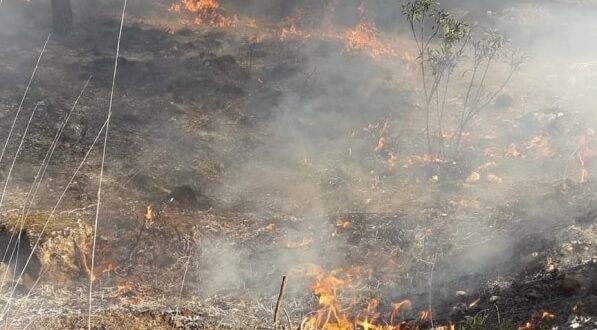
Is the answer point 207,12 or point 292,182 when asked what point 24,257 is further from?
point 207,12

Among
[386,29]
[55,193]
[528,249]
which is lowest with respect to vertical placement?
[55,193]

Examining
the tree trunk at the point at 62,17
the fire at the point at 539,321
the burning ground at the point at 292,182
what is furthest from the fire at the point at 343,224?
the tree trunk at the point at 62,17

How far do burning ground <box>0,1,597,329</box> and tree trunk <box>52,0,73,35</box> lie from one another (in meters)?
0.48

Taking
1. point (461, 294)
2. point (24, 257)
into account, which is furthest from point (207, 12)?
point (461, 294)

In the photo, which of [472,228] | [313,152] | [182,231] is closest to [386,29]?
[313,152]

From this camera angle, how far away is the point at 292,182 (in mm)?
10352

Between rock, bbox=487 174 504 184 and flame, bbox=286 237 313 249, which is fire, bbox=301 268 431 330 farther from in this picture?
rock, bbox=487 174 504 184

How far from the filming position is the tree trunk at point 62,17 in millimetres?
16141

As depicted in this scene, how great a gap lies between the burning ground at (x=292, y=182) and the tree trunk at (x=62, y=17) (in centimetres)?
48

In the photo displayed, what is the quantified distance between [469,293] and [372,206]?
324cm

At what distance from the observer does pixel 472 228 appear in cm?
807

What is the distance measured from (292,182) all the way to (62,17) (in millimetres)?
11356

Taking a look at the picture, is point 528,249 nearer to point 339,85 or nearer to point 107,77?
point 339,85

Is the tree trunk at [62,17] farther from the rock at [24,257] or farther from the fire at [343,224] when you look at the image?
the fire at [343,224]
